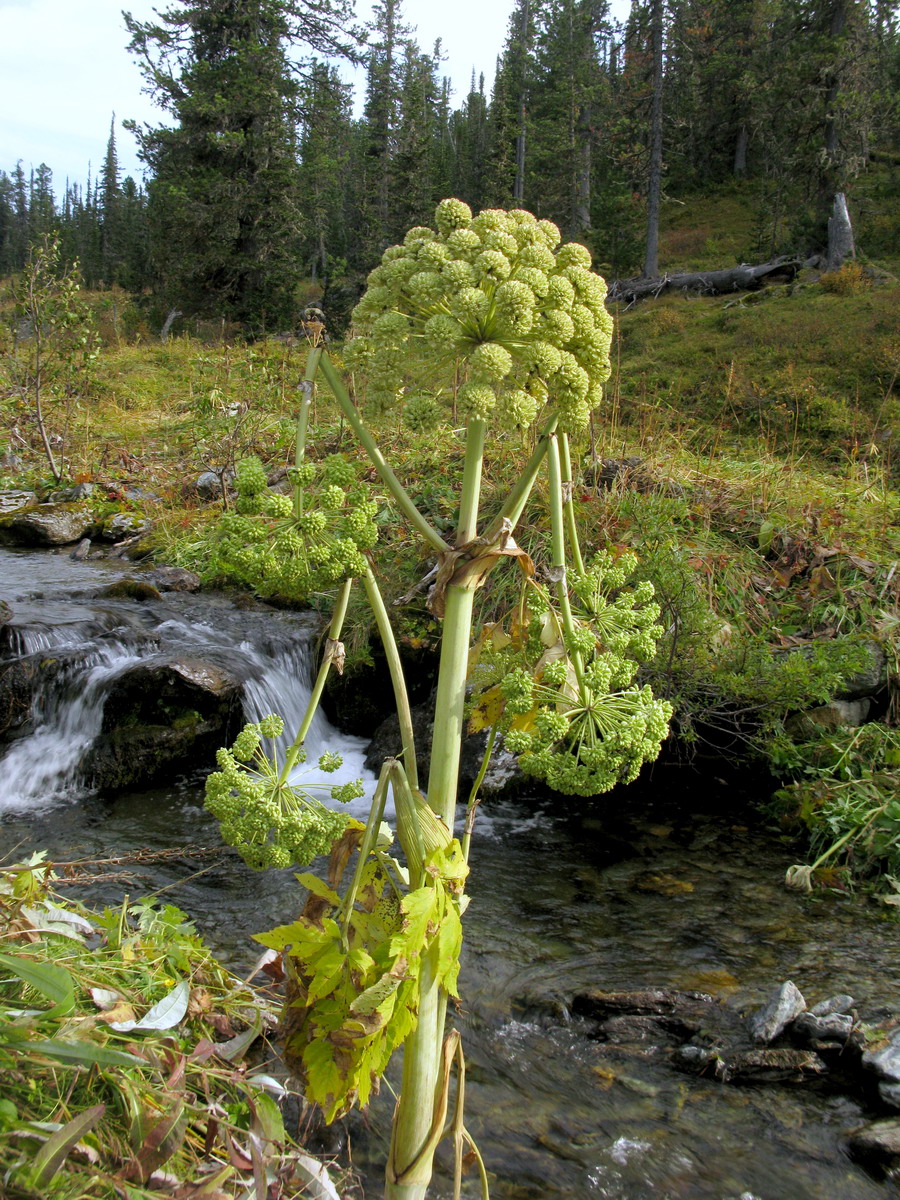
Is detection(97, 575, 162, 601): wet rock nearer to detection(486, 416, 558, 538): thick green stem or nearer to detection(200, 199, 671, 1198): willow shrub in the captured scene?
detection(200, 199, 671, 1198): willow shrub

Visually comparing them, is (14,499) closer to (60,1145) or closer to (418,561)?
(418,561)

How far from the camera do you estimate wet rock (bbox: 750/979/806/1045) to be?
362cm

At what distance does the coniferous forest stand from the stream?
1180cm

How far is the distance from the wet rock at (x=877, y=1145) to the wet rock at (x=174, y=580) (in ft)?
27.8

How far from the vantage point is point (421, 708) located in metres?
7.38

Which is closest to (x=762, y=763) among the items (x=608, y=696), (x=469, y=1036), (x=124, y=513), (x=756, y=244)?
(x=469, y=1036)

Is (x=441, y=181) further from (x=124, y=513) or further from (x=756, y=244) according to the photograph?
(x=124, y=513)

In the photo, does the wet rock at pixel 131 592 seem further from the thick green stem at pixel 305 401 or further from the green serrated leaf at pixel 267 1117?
the thick green stem at pixel 305 401

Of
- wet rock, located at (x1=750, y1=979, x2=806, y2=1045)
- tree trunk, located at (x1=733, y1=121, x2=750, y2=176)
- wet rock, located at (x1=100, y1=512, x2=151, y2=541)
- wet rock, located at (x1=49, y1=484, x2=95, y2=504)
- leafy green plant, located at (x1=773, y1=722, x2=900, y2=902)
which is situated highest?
tree trunk, located at (x1=733, y1=121, x2=750, y2=176)

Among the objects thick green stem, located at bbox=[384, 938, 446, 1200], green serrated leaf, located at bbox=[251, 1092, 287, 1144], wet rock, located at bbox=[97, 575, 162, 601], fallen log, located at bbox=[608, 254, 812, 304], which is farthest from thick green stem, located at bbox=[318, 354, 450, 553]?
fallen log, located at bbox=[608, 254, 812, 304]

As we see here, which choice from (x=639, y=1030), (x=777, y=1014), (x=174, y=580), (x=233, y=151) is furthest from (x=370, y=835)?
(x=233, y=151)

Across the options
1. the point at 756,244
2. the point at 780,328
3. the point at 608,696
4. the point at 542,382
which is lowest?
the point at 608,696

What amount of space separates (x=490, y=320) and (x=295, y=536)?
21.3 inches

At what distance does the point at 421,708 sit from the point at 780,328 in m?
18.3
